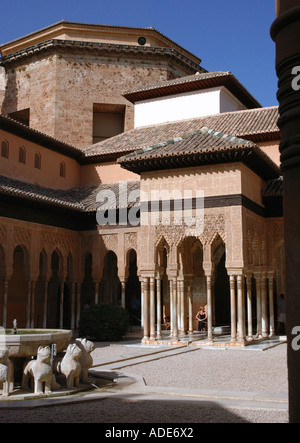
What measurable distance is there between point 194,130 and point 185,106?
3.08 meters

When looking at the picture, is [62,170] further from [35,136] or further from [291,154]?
[291,154]

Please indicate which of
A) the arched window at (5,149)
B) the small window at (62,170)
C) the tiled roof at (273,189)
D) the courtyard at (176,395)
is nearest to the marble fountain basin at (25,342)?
the courtyard at (176,395)

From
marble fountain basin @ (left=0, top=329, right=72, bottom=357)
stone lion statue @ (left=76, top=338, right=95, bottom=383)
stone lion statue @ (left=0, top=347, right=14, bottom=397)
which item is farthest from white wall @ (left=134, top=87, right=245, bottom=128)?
stone lion statue @ (left=0, top=347, right=14, bottom=397)

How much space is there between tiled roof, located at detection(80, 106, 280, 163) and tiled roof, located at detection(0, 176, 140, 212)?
1435mm

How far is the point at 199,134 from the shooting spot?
1569 cm

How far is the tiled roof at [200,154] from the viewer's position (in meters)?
13.7

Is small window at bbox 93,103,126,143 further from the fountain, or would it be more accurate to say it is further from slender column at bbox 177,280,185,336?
the fountain

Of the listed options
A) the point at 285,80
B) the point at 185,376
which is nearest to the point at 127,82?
the point at 185,376

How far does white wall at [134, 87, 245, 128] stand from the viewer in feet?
73.9

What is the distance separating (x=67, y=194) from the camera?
2059 centimetres

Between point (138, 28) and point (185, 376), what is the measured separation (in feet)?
76.3

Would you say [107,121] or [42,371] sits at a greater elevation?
[107,121]

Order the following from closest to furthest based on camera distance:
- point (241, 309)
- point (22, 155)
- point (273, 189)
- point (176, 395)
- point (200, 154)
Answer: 1. point (176, 395)
2. point (241, 309)
3. point (200, 154)
4. point (273, 189)
5. point (22, 155)

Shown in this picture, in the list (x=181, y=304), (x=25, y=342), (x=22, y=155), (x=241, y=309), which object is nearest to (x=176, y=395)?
(x=25, y=342)
